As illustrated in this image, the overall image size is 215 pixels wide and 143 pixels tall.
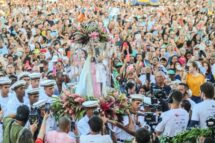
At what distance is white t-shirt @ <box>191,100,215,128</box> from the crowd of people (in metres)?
0.02

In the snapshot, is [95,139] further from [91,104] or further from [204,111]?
[91,104]

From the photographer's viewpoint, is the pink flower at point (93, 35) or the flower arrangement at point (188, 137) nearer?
the flower arrangement at point (188, 137)

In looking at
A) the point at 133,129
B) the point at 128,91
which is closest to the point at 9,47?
the point at 128,91

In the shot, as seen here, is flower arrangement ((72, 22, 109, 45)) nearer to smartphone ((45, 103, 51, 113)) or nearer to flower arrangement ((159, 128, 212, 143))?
smartphone ((45, 103, 51, 113))

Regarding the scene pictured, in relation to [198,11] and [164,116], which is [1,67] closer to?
[164,116]

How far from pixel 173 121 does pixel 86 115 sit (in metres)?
1.73

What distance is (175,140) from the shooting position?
9.52 meters

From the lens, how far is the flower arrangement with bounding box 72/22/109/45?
1254 centimetres

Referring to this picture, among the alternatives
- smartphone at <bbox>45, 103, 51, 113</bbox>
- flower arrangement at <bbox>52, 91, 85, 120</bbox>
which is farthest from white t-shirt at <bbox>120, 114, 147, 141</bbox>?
smartphone at <bbox>45, 103, 51, 113</bbox>

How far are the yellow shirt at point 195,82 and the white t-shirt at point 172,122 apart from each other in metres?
4.44

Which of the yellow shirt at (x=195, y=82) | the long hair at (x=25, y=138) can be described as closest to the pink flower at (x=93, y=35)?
the yellow shirt at (x=195, y=82)

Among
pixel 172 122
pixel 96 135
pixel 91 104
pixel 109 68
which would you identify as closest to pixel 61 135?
pixel 96 135

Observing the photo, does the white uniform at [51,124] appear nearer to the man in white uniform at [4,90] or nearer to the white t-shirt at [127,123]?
the white t-shirt at [127,123]

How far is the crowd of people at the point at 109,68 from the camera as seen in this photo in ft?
31.6
